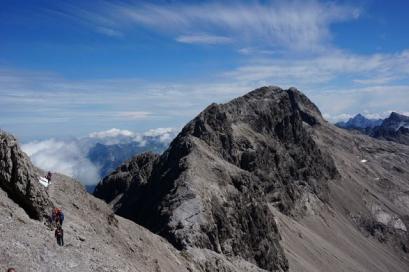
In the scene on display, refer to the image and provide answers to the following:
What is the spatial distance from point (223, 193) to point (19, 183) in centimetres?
6941

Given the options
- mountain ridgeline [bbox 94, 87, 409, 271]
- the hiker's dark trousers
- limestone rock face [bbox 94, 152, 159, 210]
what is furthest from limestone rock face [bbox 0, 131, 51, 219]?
limestone rock face [bbox 94, 152, 159, 210]

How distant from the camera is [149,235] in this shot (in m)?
70.7

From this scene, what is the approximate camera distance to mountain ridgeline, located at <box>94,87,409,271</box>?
299 ft

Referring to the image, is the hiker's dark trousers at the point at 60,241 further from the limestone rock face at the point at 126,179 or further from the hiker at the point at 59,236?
the limestone rock face at the point at 126,179

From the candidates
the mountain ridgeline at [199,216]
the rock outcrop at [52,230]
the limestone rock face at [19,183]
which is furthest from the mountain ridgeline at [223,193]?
the limestone rock face at [19,183]

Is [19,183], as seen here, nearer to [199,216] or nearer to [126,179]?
[199,216]

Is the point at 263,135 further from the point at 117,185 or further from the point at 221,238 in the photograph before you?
the point at 221,238

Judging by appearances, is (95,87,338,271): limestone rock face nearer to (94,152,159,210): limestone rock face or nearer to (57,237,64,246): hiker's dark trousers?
(94,152,159,210): limestone rock face

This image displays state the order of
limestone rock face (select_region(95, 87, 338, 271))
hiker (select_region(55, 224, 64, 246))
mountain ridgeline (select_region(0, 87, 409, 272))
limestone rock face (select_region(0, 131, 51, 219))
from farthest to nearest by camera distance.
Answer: limestone rock face (select_region(95, 87, 338, 271))
limestone rock face (select_region(0, 131, 51, 219))
mountain ridgeline (select_region(0, 87, 409, 272))
hiker (select_region(55, 224, 64, 246))

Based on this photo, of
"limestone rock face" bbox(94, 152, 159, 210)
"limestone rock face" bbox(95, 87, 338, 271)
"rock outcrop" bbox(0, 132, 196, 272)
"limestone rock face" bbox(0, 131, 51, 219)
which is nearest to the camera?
"rock outcrop" bbox(0, 132, 196, 272)

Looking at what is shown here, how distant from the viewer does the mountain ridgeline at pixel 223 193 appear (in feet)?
299

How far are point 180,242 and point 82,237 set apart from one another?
4128 centimetres

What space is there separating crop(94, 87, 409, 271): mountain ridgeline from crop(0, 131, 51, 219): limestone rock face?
41004 millimetres

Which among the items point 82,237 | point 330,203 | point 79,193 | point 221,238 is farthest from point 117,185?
point 82,237
